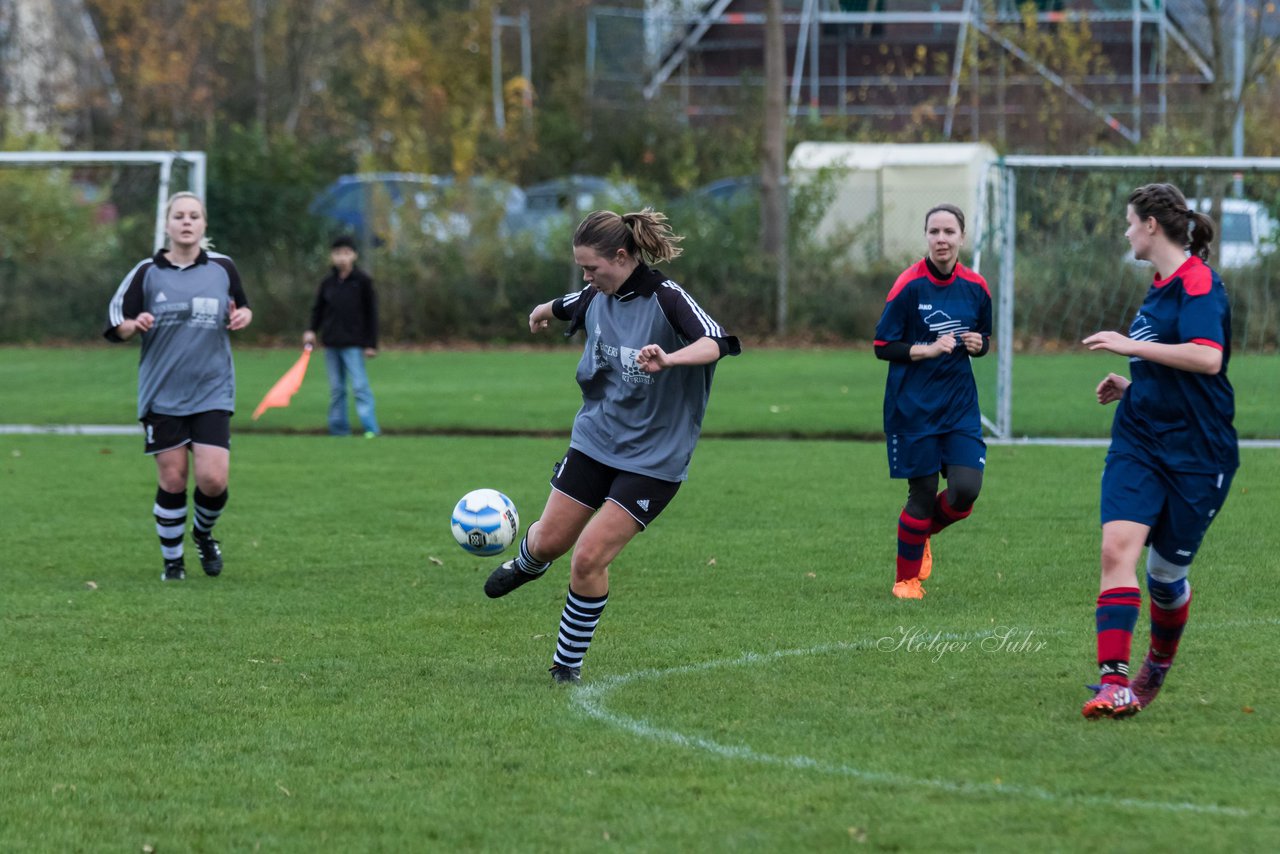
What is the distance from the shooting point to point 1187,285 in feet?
18.7

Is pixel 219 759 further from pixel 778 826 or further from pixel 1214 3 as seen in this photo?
pixel 1214 3

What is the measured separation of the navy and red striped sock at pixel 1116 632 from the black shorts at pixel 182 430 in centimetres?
487

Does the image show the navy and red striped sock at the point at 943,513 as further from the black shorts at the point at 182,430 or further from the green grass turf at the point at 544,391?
the green grass turf at the point at 544,391

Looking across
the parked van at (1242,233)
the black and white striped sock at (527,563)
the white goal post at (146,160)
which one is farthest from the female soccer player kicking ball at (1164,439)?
the parked van at (1242,233)

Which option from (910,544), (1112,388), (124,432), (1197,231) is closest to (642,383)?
(1112,388)

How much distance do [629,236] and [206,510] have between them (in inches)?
148

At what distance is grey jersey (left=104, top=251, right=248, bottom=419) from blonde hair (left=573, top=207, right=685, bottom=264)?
327 cm

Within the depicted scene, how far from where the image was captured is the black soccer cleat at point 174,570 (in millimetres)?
8930

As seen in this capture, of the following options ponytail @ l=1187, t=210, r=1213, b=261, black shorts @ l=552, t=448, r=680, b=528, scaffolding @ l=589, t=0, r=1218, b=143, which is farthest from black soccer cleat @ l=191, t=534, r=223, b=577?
scaffolding @ l=589, t=0, r=1218, b=143

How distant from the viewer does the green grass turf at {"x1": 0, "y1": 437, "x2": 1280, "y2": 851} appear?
474cm

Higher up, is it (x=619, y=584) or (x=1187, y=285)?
(x=1187, y=285)

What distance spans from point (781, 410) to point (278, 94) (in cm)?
3024

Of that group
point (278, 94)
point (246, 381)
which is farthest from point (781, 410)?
point (278, 94)

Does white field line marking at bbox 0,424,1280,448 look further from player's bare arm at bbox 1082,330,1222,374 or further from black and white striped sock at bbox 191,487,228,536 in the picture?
player's bare arm at bbox 1082,330,1222,374
